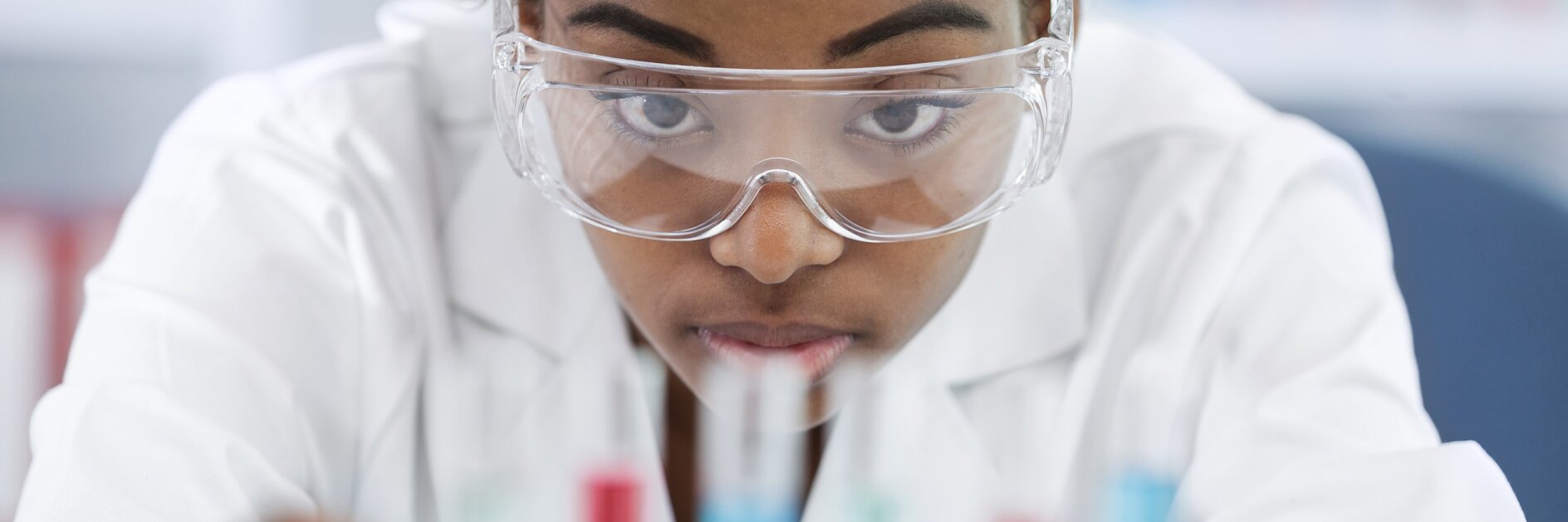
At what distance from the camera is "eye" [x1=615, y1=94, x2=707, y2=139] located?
66 centimetres

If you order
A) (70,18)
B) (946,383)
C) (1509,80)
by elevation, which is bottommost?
(1509,80)

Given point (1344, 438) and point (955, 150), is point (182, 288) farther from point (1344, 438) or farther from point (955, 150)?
point (1344, 438)

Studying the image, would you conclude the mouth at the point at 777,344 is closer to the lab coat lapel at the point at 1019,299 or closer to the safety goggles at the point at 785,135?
the safety goggles at the point at 785,135

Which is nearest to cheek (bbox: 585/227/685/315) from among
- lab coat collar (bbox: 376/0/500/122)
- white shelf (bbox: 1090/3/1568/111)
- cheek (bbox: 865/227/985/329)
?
cheek (bbox: 865/227/985/329)

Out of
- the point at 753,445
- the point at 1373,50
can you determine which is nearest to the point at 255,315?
the point at 753,445

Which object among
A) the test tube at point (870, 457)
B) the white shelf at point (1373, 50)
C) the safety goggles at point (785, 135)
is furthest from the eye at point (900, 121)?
the white shelf at point (1373, 50)

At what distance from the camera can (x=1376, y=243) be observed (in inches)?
35.2

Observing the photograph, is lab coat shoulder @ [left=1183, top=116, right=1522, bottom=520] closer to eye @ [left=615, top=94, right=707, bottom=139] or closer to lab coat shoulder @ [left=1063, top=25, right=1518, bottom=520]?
lab coat shoulder @ [left=1063, top=25, right=1518, bottom=520]

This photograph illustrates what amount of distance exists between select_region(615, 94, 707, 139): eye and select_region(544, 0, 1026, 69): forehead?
0.02m

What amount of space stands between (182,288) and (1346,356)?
26.2 inches

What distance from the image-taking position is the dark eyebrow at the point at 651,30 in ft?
2.11

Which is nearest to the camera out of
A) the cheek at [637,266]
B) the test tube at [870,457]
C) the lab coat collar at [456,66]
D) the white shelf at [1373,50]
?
the cheek at [637,266]

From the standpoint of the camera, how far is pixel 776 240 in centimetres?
66

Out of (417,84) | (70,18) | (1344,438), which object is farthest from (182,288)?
(70,18)
